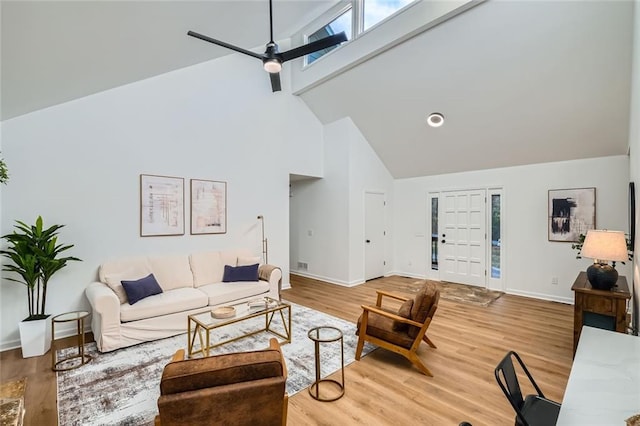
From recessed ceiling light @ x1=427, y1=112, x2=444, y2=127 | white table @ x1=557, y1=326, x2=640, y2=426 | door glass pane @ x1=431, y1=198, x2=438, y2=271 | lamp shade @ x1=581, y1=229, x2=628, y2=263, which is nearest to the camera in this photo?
white table @ x1=557, y1=326, x2=640, y2=426

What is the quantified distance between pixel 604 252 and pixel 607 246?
6cm

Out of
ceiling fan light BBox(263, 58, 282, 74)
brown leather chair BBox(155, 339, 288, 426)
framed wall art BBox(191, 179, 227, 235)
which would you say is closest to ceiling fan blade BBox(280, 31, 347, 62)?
ceiling fan light BBox(263, 58, 282, 74)

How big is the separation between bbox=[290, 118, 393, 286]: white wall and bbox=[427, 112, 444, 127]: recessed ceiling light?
159 centimetres

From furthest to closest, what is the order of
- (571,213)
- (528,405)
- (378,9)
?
(571,213)
(378,9)
(528,405)

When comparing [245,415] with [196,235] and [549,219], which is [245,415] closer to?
[196,235]

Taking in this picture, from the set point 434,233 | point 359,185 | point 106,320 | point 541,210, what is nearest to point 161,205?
point 106,320

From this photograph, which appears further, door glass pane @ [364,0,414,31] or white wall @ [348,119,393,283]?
white wall @ [348,119,393,283]

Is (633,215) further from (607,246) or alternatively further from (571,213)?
(571,213)

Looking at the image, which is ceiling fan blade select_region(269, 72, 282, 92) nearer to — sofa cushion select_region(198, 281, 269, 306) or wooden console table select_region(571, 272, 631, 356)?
sofa cushion select_region(198, 281, 269, 306)

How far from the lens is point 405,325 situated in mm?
2959

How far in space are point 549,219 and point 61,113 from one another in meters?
7.44

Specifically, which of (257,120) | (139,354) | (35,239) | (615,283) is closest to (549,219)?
(615,283)

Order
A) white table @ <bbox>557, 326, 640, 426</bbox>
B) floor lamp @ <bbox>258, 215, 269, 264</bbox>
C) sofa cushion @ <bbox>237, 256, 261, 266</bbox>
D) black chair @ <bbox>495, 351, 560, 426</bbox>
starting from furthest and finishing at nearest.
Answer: floor lamp @ <bbox>258, 215, 269, 264</bbox>
sofa cushion @ <bbox>237, 256, 261, 266</bbox>
black chair @ <bbox>495, 351, 560, 426</bbox>
white table @ <bbox>557, 326, 640, 426</bbox>

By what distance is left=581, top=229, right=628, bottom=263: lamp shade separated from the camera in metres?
2.63
